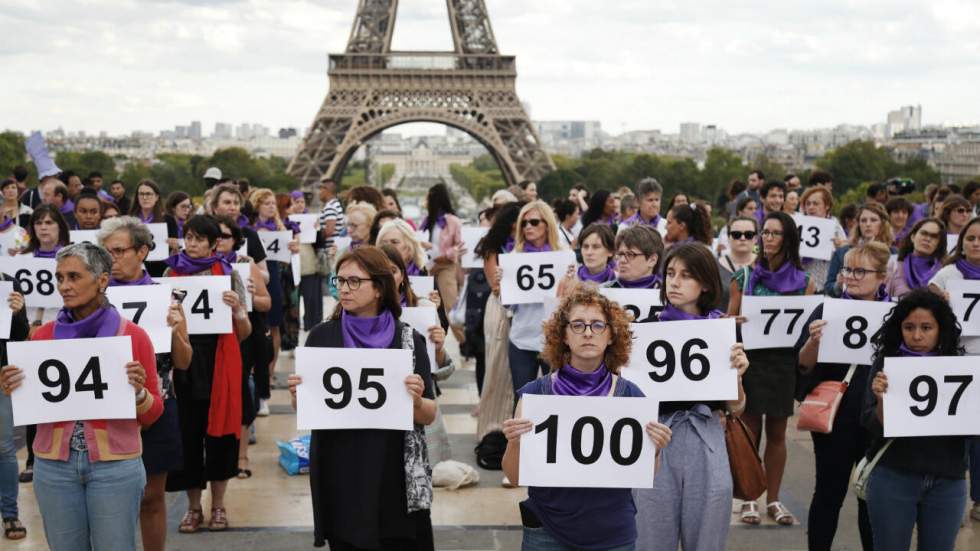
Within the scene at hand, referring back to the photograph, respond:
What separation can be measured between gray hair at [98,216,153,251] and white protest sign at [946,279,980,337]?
479 centimetres

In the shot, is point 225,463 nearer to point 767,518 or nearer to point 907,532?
point 767,518

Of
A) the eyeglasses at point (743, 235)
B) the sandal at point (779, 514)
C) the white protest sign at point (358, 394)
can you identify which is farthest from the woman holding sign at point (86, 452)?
the sandal at point (779, 514)

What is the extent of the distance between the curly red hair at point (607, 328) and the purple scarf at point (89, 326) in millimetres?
1961

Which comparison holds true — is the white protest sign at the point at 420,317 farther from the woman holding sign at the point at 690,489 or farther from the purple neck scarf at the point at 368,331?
the woman holding sign at the point at 690,489

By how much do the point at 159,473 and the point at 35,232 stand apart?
2885 mm

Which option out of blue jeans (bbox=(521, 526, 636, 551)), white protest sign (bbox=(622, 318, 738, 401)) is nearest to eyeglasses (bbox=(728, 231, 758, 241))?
white protest sign (bbox=(622, 318, 738, 401))

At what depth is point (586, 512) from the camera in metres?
4.34

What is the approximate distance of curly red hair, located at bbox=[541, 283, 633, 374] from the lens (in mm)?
4418

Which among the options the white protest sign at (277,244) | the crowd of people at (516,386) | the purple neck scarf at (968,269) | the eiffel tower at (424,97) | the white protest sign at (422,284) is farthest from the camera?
the eiffel tower at (424,97)

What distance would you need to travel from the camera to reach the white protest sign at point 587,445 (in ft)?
14.1

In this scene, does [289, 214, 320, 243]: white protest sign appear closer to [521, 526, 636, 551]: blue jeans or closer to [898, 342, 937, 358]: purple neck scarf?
[898, 342, 937, 358]: purple neck scarf

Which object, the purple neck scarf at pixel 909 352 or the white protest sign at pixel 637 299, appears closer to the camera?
the purple neck scarf at pixel 909 352

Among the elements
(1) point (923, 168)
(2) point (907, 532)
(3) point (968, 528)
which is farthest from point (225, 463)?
(1) point (923, 168)

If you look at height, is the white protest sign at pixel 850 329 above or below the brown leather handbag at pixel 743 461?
above
